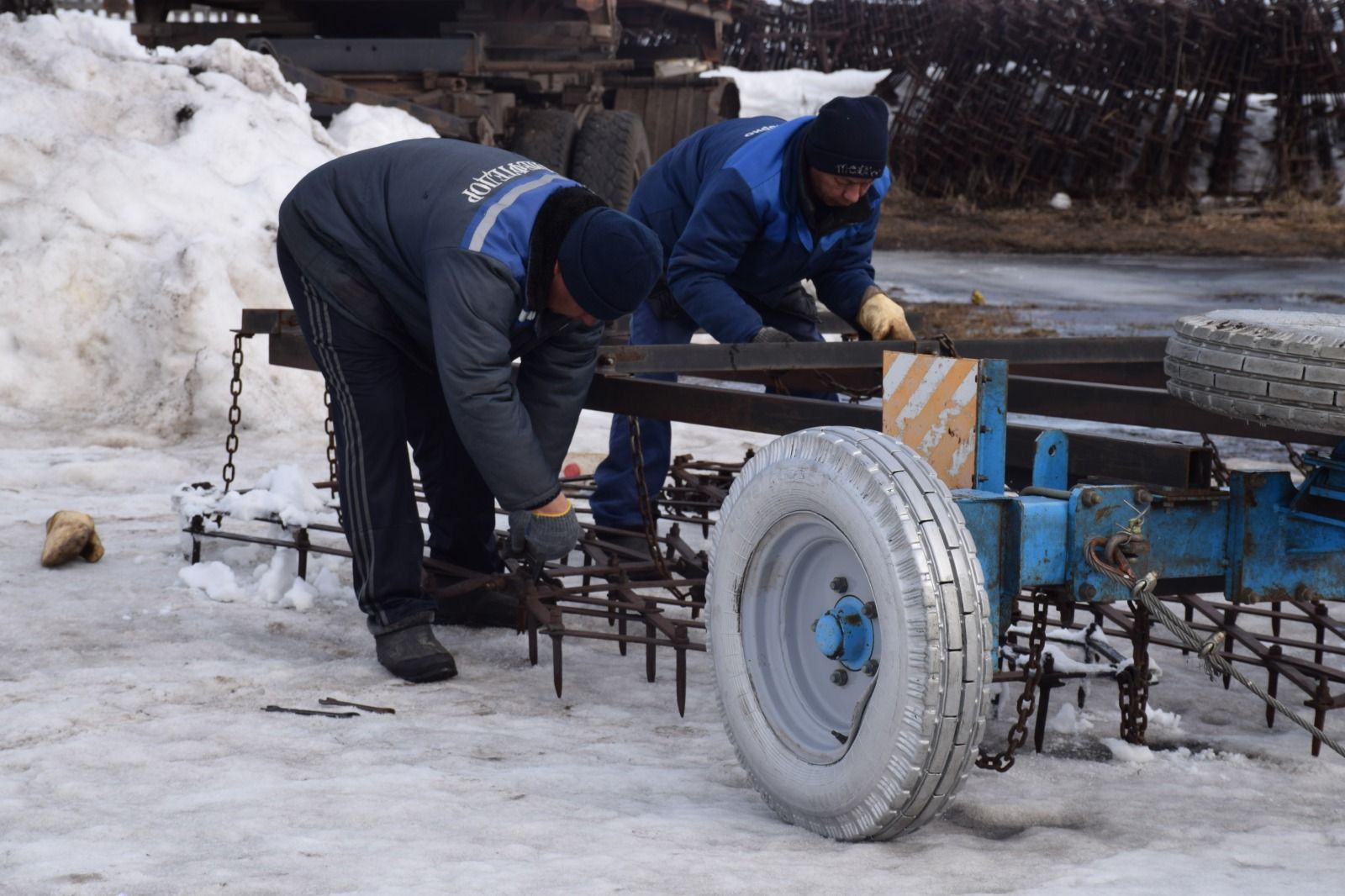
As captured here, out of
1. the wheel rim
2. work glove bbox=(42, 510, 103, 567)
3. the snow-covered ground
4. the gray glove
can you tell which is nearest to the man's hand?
the snow-covered ground

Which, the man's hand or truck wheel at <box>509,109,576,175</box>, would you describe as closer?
the man's hand

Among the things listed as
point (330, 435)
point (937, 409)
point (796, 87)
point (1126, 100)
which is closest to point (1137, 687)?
point (937, 409)

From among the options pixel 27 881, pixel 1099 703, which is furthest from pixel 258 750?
pixel 1099 703

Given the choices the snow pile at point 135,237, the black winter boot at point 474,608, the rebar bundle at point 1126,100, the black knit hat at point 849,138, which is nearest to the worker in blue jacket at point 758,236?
the black knit hat at point 849,138

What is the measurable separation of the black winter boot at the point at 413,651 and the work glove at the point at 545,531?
0.43m

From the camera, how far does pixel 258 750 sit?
3.13 m

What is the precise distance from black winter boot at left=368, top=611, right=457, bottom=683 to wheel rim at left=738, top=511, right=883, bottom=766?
1.16m

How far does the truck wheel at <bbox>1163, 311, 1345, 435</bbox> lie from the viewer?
8.13 feet

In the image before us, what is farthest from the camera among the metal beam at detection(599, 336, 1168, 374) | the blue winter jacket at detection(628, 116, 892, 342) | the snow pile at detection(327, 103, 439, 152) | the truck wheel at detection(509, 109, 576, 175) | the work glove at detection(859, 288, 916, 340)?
the truck wheel at detection(509, 109, 576, 175)

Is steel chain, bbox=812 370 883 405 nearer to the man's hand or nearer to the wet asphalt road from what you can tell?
the man's hand

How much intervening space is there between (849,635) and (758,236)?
211cm

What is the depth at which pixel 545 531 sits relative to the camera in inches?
139

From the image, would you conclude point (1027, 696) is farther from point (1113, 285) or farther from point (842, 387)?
point (1113, 285)

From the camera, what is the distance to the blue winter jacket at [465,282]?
3.38m
